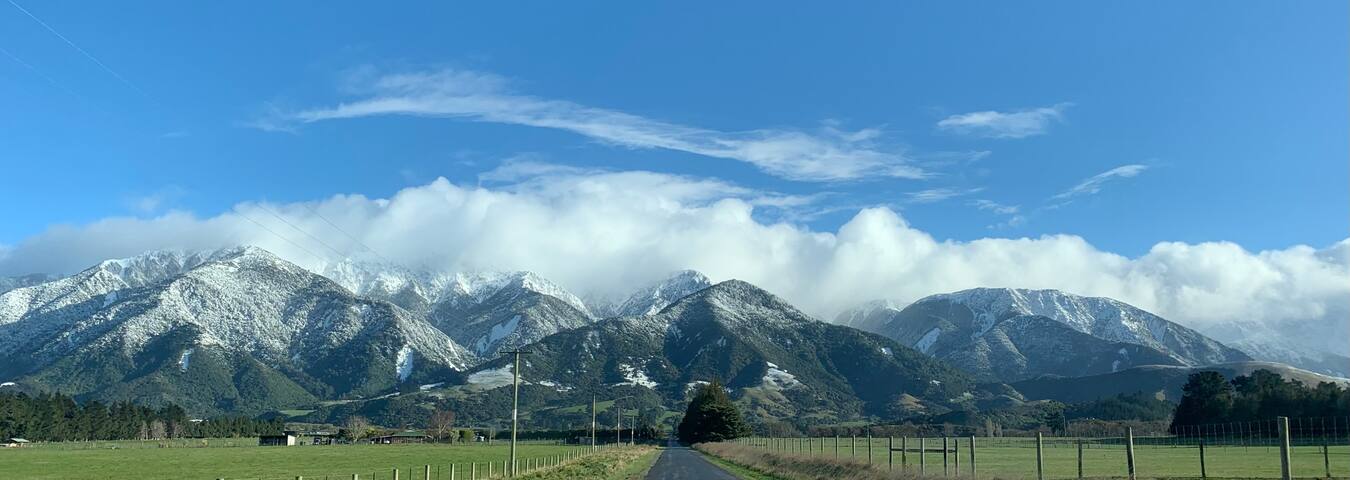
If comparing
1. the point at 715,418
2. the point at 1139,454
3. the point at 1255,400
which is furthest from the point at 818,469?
the point at 1255,400

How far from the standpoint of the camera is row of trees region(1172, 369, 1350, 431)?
411ft

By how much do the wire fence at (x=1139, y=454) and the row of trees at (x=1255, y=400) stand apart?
4.94 m

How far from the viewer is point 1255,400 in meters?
143

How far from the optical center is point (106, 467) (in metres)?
79.3

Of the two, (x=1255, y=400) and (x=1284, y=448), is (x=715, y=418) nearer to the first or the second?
(x=1255, y=400)

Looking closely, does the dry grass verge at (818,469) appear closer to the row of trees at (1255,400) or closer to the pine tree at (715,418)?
the pine tree at (715,418)

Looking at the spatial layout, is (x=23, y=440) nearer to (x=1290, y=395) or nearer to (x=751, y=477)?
(x=751, y=477)

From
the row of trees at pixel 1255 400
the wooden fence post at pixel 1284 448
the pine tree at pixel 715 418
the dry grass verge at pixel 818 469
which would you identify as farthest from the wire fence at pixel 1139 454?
the pine tree at pixel 715 418

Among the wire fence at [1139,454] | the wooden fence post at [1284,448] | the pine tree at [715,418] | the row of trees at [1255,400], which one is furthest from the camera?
the pine tree at [715,418]

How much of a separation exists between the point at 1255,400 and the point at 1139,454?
2898 inches

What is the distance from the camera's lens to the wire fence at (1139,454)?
36.5 meters

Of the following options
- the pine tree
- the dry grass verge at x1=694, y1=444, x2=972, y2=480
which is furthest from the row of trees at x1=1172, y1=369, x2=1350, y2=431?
the dry grass verge at x1=694, y1=444, x2=972, y2=480

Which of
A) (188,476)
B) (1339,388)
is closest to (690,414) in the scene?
(1339,388)

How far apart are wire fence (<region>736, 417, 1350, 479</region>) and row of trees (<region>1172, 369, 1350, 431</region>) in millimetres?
4938
